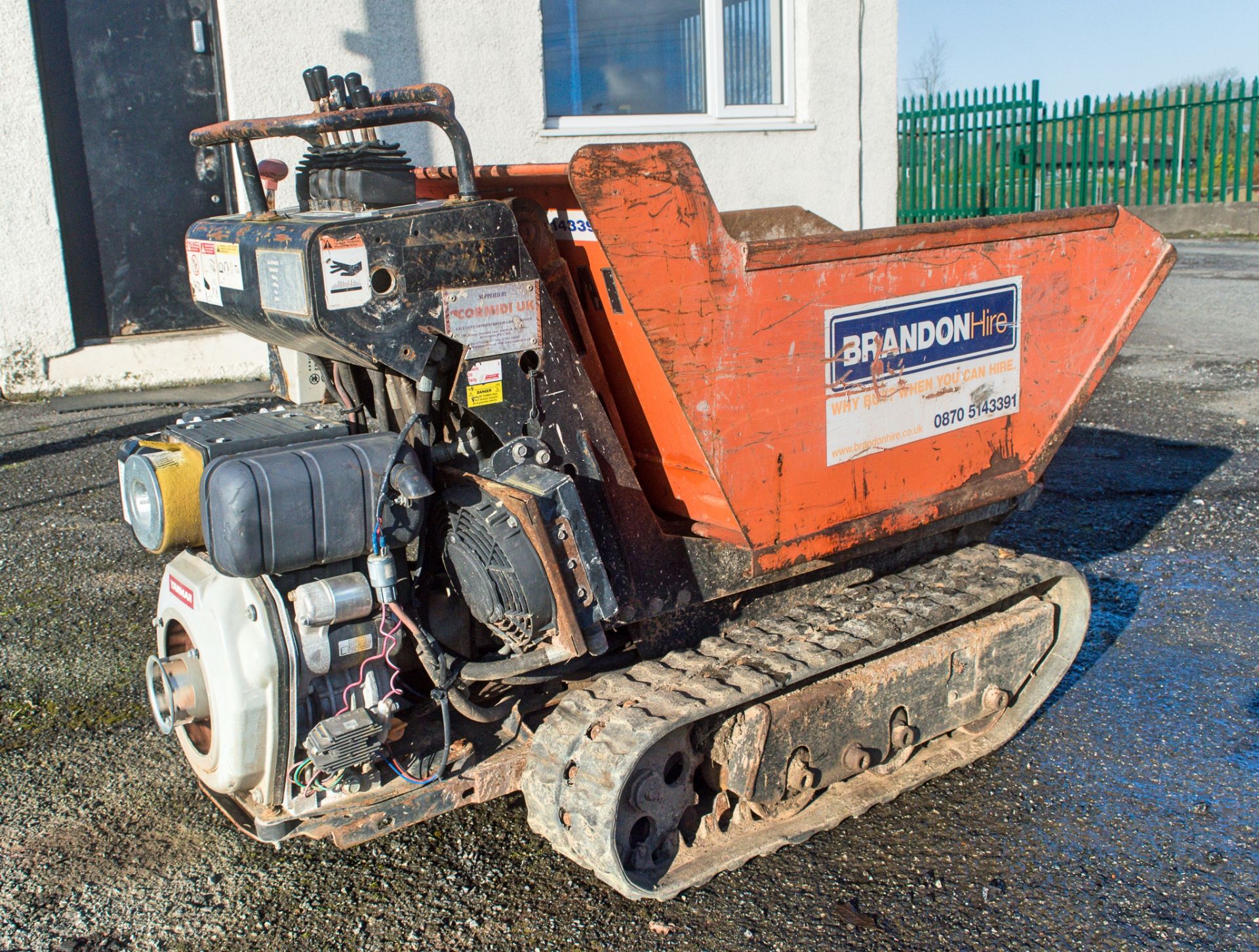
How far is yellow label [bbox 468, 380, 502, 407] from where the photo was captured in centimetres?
276

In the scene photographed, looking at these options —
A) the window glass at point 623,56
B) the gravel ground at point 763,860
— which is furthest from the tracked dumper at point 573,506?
the window glass at point 623,56

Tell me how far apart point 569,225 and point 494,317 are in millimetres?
432

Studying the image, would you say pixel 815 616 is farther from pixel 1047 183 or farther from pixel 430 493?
pixel 1047 183

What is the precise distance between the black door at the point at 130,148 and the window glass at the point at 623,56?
2430 mm

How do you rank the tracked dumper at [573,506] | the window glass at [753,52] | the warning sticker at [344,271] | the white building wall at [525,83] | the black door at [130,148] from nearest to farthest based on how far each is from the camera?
the warning sticker at [344,271] → the tracked dumper at [573,506] → the white building wall at [525,83] → the black door at [130,148] → the window glass at [753,52]

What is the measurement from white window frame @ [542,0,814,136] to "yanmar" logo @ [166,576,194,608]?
20.0 ft

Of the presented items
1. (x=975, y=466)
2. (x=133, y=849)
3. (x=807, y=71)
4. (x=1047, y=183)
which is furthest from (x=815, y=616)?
(x=1047, y=183)

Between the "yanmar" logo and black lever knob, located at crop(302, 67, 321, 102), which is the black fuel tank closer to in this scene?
the "yanmar" logo

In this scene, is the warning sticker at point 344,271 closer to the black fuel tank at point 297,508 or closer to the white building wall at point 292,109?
the black fuel tank at point 297,508

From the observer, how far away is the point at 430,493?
270cm

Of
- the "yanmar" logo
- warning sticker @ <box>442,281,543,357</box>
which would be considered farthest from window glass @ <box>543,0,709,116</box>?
the "yanmar" logo

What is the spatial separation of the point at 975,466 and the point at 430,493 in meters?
1.84

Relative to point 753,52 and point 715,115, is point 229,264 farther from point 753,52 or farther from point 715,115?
point 753,52

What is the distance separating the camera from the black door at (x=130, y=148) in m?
7.80
